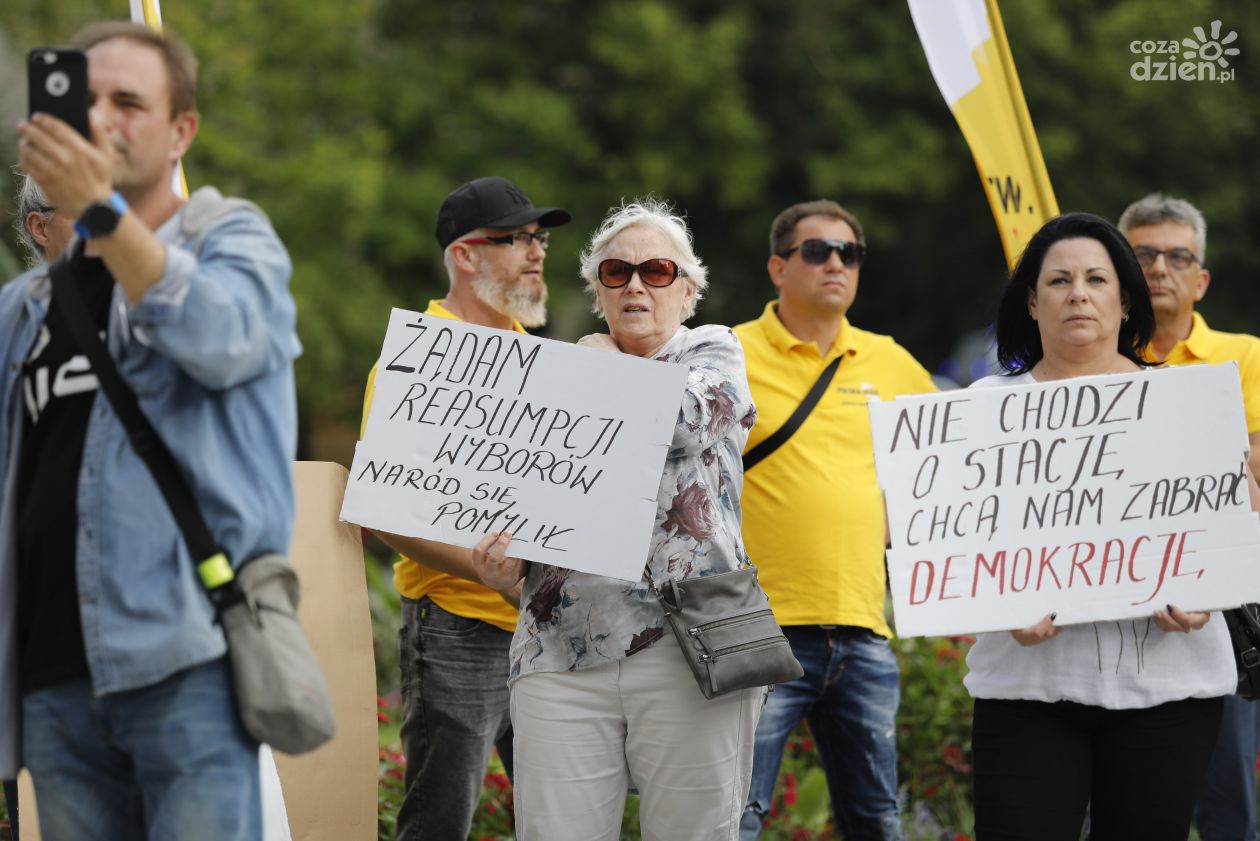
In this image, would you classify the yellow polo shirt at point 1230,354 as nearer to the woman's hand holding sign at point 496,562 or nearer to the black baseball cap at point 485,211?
the black baseball cap at point 485,211

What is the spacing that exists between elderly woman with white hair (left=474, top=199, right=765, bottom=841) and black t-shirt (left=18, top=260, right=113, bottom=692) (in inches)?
53.8

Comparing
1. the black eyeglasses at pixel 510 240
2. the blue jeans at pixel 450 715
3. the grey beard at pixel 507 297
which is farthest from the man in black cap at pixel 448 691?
the black eyeglasses at pixel 510 240

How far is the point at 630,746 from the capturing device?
13.0 feet

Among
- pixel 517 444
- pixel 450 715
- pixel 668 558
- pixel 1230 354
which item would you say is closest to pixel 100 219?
pixel 517 444

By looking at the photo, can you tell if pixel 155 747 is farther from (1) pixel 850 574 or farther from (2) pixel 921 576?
(1) pixel 850 574

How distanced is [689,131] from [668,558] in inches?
598

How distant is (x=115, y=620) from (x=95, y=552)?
0.12m

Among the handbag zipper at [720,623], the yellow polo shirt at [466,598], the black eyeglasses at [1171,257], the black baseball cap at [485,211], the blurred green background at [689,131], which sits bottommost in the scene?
the handbag zipper at [720,623]

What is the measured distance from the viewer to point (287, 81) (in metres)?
16.8

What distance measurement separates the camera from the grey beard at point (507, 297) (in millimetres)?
5055

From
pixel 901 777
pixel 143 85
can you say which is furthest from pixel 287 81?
pixel 143 85

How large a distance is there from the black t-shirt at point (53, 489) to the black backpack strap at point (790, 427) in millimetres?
2740

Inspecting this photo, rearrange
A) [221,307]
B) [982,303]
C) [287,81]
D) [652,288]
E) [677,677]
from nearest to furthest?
1. [221,307]
2. [677,677]
3. [652,288]
4. [287,81]
5. [982,303]

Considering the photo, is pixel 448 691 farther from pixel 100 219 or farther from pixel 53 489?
pixel 100 219
